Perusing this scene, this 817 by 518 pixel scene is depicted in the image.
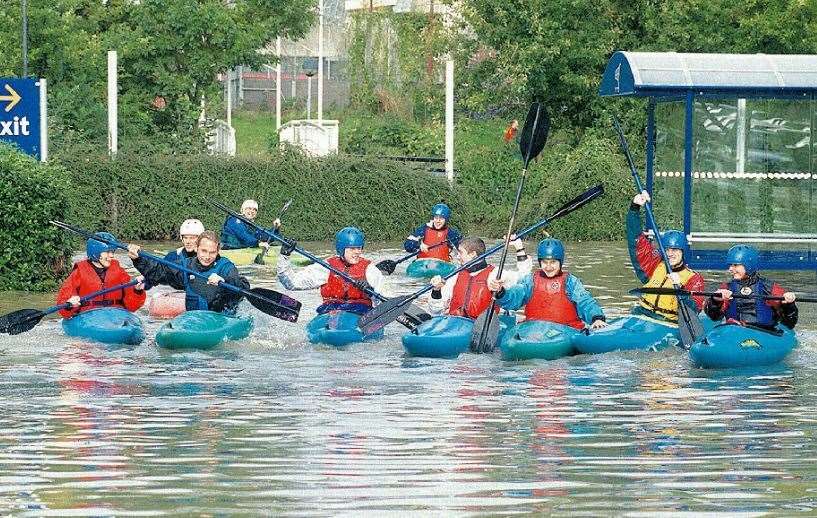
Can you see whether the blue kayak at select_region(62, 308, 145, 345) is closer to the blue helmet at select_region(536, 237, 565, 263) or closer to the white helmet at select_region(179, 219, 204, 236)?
the white helmet at select_region(179, 219, 204, 236)

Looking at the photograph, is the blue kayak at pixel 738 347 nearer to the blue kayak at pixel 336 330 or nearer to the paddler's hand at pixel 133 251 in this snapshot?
the blue kayak at pixel 336 330

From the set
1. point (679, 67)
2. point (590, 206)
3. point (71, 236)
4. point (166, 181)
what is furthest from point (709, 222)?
point (166, 181)

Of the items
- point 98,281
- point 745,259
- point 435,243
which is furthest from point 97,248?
point 435,243

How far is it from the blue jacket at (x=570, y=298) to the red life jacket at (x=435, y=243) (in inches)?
351

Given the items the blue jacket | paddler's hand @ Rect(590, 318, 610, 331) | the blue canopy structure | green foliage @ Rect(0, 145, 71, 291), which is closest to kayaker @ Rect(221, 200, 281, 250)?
green foliage @ Rect(0, 145, 71, 291)

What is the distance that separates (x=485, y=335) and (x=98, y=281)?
3968 millimetres

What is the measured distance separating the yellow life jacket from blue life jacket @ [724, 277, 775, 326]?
0.72 meters

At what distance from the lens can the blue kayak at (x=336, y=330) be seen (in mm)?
16375

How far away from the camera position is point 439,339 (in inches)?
619

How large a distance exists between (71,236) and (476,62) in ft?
66.5

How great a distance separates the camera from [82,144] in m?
32.3

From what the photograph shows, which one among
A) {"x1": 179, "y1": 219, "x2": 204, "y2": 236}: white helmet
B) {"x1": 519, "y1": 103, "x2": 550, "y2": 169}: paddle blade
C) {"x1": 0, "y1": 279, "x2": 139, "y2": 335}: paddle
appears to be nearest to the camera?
{"x1": 0, "y1": 279, "x2": 139, "y2": 335}: paddle

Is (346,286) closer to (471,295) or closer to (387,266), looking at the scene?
→ (471,295)

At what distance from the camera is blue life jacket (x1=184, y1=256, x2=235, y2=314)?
667 inches
